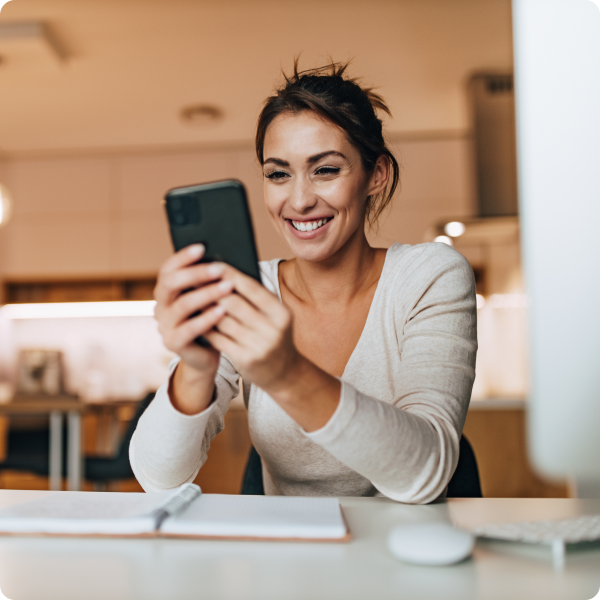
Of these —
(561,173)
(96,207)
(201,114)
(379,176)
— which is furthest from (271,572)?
(96,207)

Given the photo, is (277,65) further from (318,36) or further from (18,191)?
(18,191)

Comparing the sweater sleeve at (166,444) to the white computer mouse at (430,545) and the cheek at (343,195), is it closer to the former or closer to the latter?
→ the white computer mouse at (430,545)

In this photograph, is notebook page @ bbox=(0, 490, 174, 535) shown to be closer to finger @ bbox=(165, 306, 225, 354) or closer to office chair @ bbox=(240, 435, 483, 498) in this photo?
finger @ bbox=(165, 306, 225, 354)

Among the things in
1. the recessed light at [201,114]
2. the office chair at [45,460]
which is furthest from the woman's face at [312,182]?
the recessed light at [201,114]

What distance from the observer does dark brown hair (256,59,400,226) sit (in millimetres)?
995

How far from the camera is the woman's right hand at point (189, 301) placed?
54 centimetres

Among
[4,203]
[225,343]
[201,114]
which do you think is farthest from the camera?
[201,114]

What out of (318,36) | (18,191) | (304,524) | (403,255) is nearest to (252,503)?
(304,524)

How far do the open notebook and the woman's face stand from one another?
535 millimetres

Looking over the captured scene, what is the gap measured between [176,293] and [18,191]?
403 cm

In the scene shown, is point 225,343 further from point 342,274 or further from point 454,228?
point 454,228

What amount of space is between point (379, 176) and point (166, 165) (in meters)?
3.14

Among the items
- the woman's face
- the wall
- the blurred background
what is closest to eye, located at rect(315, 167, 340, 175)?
the woman's face

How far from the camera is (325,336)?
3.56 ft
